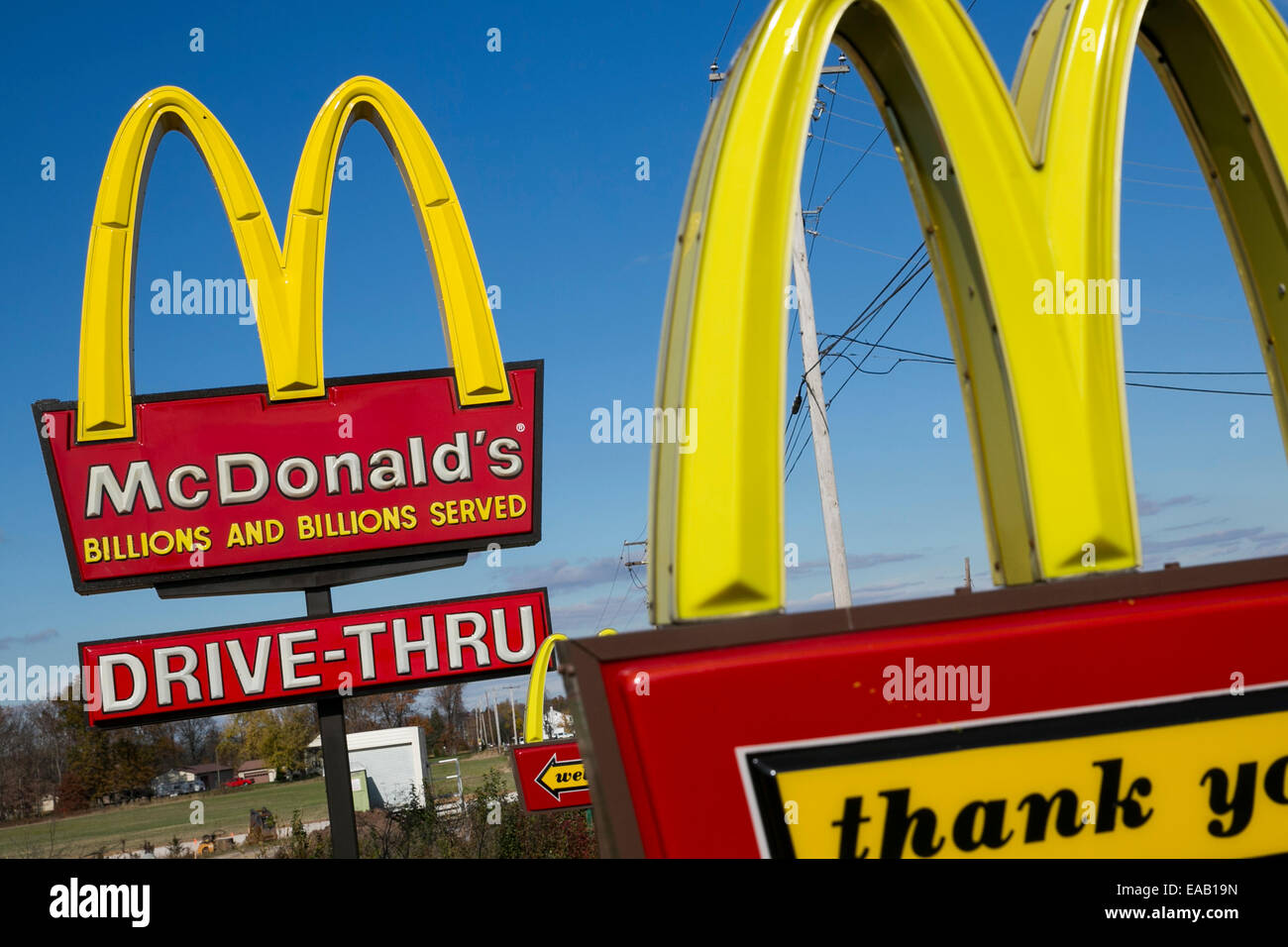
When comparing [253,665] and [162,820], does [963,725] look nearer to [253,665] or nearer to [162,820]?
[253,665]

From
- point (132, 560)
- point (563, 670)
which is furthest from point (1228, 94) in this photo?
point (132, 560)

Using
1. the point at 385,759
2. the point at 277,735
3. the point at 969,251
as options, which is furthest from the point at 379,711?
the point at 969,251

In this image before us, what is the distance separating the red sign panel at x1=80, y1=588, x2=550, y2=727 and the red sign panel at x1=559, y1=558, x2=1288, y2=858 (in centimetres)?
894

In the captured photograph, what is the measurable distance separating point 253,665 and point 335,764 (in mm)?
1436

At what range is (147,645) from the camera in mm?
10836

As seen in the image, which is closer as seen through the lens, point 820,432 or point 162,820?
point 820,432

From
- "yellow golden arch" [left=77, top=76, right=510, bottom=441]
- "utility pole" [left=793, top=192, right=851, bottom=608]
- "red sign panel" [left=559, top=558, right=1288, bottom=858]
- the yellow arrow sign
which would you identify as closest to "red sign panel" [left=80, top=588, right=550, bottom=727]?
"yellow golden arch" [left=77, top=76, right=510, bottom=441]

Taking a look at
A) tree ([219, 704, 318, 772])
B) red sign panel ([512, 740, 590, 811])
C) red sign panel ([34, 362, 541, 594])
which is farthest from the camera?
tree ([219, 704, 318, 772])

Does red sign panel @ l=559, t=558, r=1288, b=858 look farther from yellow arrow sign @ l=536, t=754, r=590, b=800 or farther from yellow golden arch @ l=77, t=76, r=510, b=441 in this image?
yellow arrow sign @ l=536, t=754, r=590, b=800

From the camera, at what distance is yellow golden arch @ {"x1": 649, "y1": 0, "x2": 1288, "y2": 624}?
2.77 m

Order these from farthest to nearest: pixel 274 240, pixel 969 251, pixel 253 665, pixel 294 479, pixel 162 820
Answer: pixel 162 820
pixel 294 479
pixel 253 665
pixel 274 240
pixel 969 251

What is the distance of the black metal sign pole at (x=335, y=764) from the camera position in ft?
33.9

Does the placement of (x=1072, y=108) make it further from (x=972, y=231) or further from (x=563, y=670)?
(x=563, y=670)

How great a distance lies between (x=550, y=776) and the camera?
569 inches
